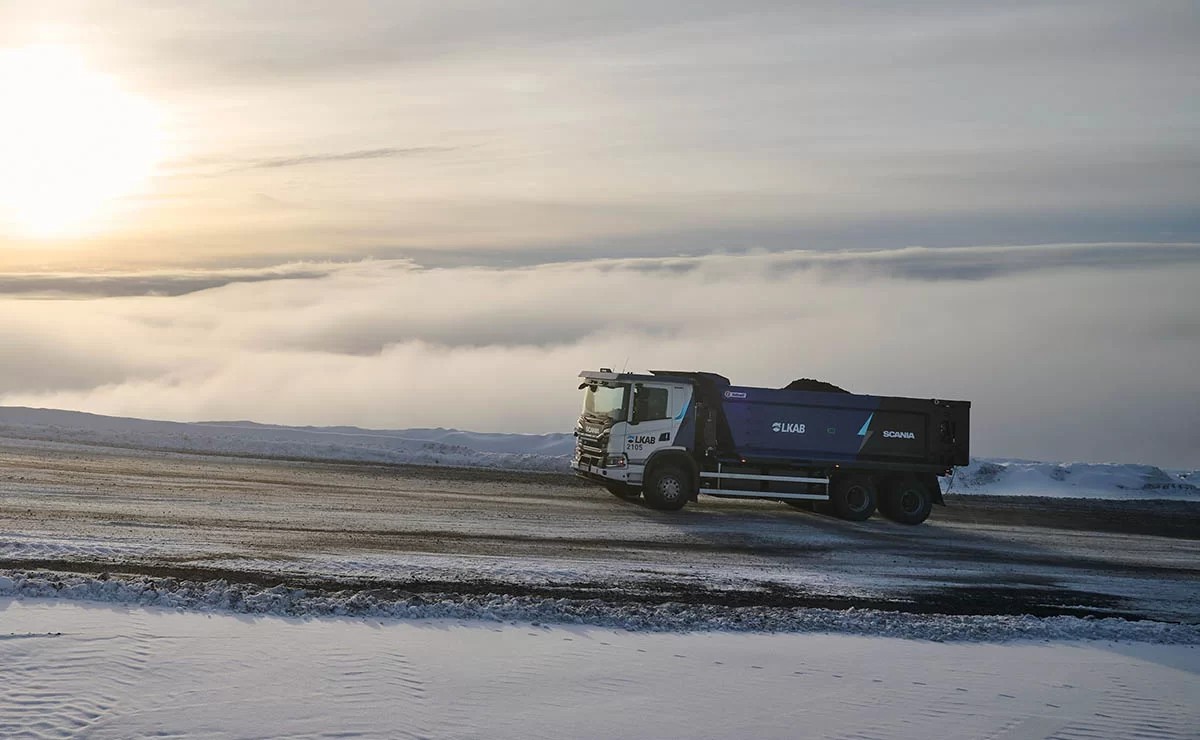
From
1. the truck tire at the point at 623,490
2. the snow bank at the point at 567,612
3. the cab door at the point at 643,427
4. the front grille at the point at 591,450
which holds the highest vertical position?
the cab door at the point at 643,427

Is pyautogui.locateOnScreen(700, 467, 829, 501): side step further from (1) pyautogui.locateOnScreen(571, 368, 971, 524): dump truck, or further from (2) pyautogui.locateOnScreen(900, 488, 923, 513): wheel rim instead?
(2) pyautogui.locateOnScreen(900, 488, 923, 513): wheel rim

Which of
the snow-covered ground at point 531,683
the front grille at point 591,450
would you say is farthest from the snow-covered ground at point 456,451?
the snow-covered ground at point 531,683

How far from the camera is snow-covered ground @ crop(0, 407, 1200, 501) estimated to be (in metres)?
35.6

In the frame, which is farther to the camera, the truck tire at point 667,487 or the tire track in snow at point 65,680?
the truck tire at point 667,487

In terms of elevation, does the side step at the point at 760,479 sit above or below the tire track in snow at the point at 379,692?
above

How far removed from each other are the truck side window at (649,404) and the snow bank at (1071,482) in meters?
16.3

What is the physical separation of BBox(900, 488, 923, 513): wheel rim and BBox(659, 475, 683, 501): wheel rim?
5.19 m

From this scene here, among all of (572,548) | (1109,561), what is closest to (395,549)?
(572,548)

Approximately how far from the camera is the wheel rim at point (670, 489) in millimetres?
24047

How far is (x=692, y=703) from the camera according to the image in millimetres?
8383

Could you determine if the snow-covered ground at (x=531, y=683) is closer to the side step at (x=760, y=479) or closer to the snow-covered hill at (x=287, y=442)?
the side step at (x=760, y=479)

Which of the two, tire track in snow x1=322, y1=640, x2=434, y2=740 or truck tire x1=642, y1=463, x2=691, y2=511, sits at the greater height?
truck tire x1=642, y1=463, x2=691, y2=511

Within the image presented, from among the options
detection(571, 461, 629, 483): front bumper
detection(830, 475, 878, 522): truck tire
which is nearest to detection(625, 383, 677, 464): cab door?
detection(571, 461, 629, 483): front bumper

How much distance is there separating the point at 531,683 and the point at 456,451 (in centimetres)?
3247
